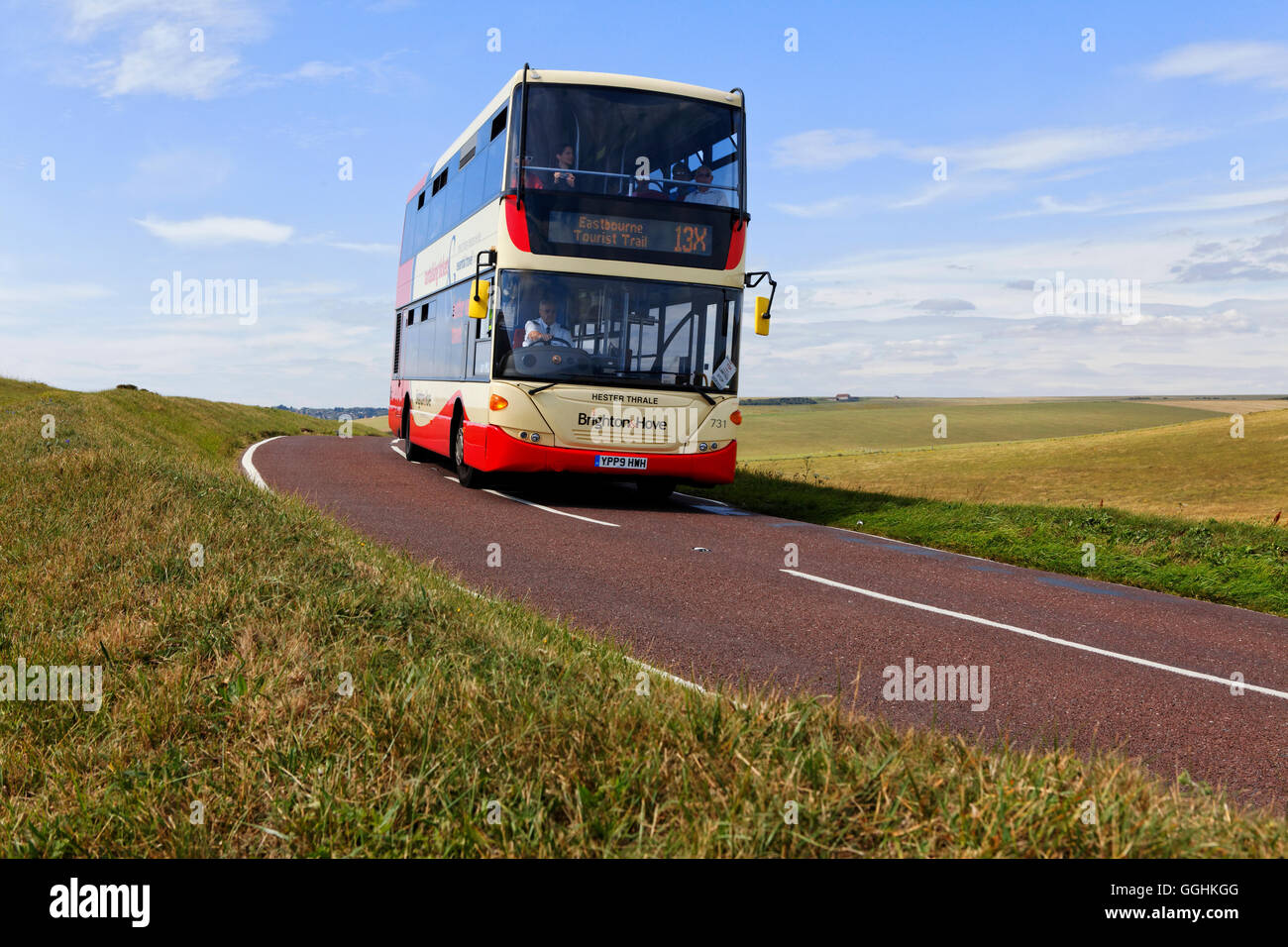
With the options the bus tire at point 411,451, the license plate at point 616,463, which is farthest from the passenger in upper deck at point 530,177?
the bus tire at point 411,451

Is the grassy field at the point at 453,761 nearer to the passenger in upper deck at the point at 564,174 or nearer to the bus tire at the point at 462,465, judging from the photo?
the passenger in upper deck at the point at 564,174

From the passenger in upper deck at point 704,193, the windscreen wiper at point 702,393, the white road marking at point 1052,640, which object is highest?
the passenger in upper deck at point 704,193

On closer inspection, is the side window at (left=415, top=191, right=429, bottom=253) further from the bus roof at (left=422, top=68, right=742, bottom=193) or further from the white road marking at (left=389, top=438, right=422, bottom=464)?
the bus roof at (left=422, top=68, right=742, bottom=193)

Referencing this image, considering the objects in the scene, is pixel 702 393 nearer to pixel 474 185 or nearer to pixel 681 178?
pixel 681 178

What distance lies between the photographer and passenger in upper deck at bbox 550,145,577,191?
1335 centimetres

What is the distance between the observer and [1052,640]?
22.6 feet

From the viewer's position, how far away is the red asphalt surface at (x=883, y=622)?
16.3ft

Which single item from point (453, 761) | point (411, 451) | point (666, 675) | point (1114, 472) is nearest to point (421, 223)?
point (411, 451)

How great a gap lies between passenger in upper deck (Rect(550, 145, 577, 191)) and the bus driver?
1477mm

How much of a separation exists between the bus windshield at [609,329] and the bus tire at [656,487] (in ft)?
5.64

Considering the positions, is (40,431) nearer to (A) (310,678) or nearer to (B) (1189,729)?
(A) (310,678)

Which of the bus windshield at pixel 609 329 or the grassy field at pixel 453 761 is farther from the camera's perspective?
the bus windshield at pixel 609 329

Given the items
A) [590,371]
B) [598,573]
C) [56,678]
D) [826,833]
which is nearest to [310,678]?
[56,678]
